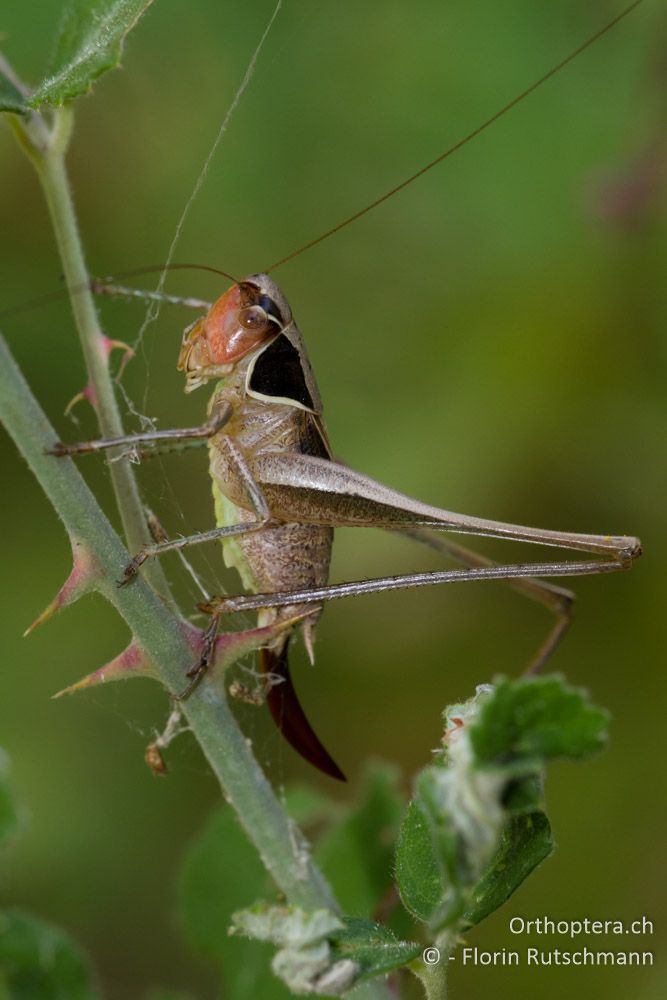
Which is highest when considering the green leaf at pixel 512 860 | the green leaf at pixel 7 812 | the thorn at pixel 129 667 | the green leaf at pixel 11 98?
the green leaf at pixel 11 98

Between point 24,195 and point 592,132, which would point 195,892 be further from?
point 592,132

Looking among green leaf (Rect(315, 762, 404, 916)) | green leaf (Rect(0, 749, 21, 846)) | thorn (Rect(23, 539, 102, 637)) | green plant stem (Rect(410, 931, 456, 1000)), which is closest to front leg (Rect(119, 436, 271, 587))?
thorn (Rect(23, 539, 102, 637))

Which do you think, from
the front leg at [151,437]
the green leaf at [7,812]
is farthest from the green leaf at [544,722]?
the front leg at [151,437]

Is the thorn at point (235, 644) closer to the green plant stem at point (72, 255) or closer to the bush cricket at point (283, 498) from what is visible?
the green plant stem at point (72, 255)

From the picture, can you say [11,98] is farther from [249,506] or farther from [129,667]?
[249,506]

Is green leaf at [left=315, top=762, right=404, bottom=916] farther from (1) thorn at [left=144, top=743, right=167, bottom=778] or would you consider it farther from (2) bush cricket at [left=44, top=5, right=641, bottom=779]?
(1) thorn at [left=144, top=743, right=167, bottom=778]

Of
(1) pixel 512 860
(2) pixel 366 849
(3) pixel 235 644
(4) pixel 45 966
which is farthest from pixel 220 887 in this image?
(1) pixel 512 860

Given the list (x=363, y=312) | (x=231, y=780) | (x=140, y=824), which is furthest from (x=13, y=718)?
Result: (x=231, y=780)
